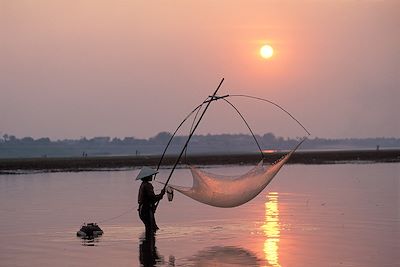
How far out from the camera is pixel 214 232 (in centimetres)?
1711

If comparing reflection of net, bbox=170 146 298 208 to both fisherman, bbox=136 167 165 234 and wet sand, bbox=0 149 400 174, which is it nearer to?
fisherman, bbox=136 167 165 234

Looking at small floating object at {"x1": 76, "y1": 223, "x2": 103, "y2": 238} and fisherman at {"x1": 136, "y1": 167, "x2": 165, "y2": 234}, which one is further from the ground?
fisherman at {"x1": 136, "y1": 167, "x2": 165, "y2": 234}

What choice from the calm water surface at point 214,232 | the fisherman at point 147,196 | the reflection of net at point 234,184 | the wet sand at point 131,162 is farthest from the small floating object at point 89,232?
Result: the wet sand at point 131,162

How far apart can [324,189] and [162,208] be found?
32.4 ft

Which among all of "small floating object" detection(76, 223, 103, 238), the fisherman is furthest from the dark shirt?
"small floating object" detection(76, 223, 103, 238)

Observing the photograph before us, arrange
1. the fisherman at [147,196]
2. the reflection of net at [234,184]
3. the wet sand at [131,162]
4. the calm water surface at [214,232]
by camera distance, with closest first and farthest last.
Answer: the calm water surface at [214,232], the fisherman at [147,196], the reflection of net at [234,184], the wet sand at [131,162]

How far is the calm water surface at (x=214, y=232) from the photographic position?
13.4m

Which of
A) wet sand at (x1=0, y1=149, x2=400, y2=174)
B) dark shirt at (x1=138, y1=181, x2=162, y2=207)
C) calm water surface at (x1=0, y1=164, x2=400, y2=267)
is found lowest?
calm water surface at (x1=0, y1=164, x2=400, y2=267)

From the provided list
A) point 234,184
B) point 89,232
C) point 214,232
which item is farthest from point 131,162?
point 89,232

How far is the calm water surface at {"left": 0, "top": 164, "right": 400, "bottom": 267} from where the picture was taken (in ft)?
43.8

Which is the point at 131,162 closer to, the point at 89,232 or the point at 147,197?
the point at 89,232

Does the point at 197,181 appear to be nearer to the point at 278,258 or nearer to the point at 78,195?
the point at 278,258

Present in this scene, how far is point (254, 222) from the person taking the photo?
747 inches

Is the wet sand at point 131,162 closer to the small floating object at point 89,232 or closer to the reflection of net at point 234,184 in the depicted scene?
the small floating object at point 89,232
